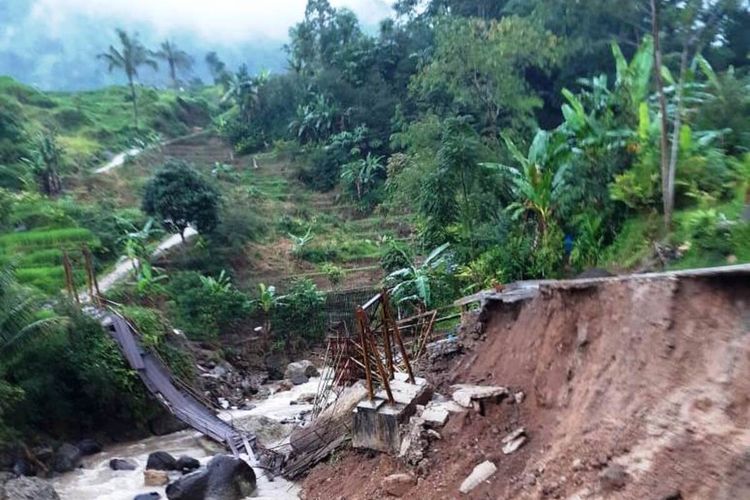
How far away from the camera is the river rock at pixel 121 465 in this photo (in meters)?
10.9

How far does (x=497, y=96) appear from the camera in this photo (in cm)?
1967

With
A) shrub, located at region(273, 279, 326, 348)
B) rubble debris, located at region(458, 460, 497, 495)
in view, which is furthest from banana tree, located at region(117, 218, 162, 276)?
rubble debris, located at region(458, 460, 497, 495)

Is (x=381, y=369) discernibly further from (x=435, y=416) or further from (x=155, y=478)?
(x=155, y=478)

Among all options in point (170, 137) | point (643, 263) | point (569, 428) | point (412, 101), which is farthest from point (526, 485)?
point (170, 137)

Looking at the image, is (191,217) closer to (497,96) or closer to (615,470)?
(497,96)

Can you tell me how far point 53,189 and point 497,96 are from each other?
17.1m

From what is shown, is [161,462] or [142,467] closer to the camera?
[161,462]

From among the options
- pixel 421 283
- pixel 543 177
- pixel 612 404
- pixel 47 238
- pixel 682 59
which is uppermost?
pixel 682 59

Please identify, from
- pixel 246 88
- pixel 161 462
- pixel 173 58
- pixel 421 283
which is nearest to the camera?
pixel 161 462

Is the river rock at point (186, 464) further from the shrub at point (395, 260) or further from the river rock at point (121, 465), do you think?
the shrub at point (395, 260)

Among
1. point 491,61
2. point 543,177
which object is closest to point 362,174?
point 491,61

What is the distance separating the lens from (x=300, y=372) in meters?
16.5

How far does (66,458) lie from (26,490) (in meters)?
2.28

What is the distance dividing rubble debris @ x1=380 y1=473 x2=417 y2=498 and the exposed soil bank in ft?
0.27
